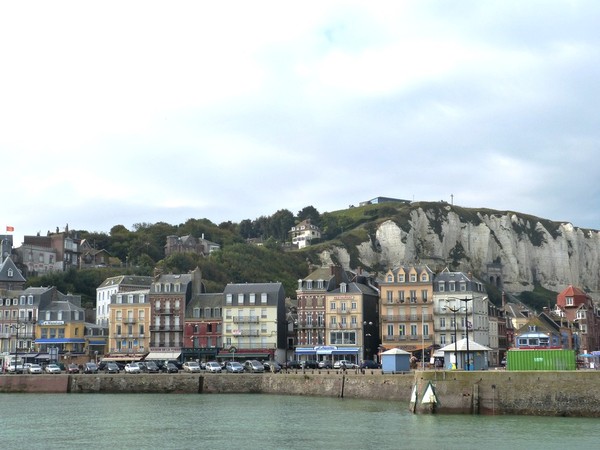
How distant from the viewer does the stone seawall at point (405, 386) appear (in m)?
49.7

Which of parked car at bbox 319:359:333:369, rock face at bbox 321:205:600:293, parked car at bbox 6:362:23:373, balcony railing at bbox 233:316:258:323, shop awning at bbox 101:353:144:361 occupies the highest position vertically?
rock face at bbox 321:205:600:293

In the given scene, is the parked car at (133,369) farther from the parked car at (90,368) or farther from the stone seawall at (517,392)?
the stone seawall at (517,392)

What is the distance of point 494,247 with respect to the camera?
593ft

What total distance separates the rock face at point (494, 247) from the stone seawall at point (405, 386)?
90913 millimetres

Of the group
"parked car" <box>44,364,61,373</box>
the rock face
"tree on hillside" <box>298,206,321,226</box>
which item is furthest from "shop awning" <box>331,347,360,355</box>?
"tree on hillside" <box>298,206,321,226</box>

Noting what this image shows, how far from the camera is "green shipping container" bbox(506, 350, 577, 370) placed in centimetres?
5212

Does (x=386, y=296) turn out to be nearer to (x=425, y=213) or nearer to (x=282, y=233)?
(x=425, y=213)

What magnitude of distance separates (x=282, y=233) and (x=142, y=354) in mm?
101108

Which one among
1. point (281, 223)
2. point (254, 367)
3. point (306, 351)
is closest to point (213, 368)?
point (254, 367)

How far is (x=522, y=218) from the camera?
190250 mm

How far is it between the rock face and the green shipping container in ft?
357

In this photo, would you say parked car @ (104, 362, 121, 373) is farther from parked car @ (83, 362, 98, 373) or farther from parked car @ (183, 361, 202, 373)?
parked car @ (183, 361, 202, 373)

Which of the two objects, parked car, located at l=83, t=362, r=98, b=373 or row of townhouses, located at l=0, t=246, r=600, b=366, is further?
row of townhouses, located at l=0, t=246, r=600, b=366

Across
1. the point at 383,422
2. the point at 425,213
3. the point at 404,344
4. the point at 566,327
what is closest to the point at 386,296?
the point at 404,344
